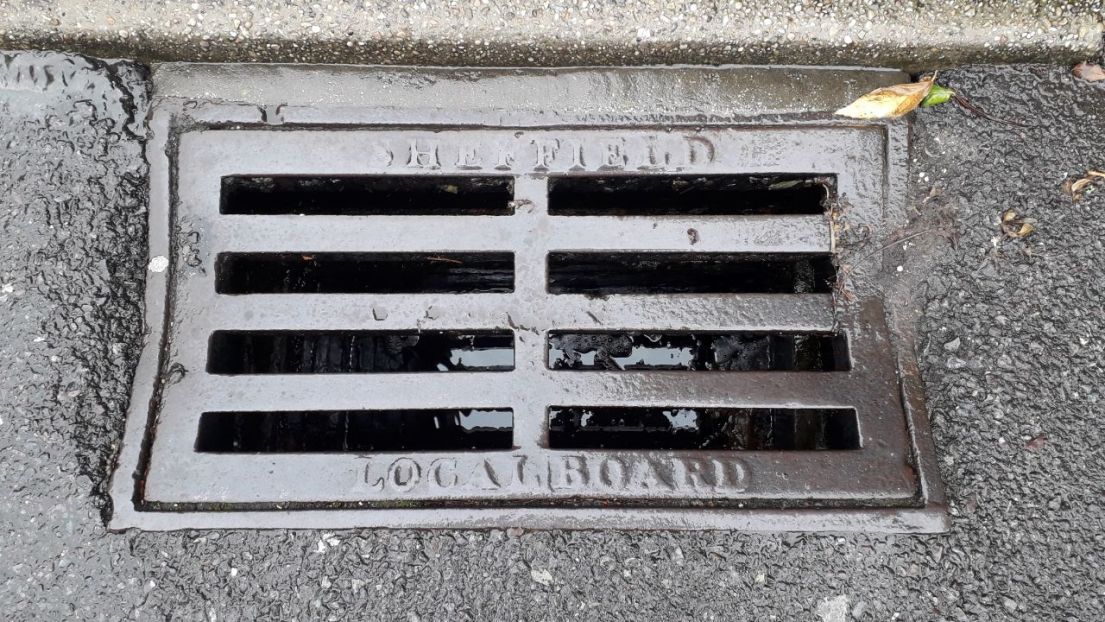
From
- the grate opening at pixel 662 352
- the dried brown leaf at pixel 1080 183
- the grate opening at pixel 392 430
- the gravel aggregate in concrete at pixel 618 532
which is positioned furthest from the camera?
the grate opening at pixel 662 352

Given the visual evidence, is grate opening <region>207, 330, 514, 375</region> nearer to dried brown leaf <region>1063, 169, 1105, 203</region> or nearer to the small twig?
the small twig

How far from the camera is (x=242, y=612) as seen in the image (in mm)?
1230

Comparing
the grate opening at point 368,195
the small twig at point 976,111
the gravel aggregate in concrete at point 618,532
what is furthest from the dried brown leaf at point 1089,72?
the grate opening at point 368,195

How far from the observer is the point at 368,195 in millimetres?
1525

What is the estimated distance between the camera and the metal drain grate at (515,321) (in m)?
1.29

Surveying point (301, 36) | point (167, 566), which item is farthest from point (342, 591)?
point (301, 36)

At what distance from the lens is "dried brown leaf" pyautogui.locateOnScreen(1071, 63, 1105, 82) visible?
56.2 inches

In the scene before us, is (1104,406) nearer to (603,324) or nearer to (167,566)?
(603,324)

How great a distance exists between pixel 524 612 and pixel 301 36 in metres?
1.22

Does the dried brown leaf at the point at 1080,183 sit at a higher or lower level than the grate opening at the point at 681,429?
higher

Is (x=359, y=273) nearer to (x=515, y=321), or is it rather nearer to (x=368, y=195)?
(x=368, y=195)

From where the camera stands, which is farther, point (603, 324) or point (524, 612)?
point (603, 324)

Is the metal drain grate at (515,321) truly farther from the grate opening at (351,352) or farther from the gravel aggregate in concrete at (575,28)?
the gravel aggregate in concrete at (575,28)

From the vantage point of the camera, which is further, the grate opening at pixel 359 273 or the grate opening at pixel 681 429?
the grate opening at pixel 681 429
